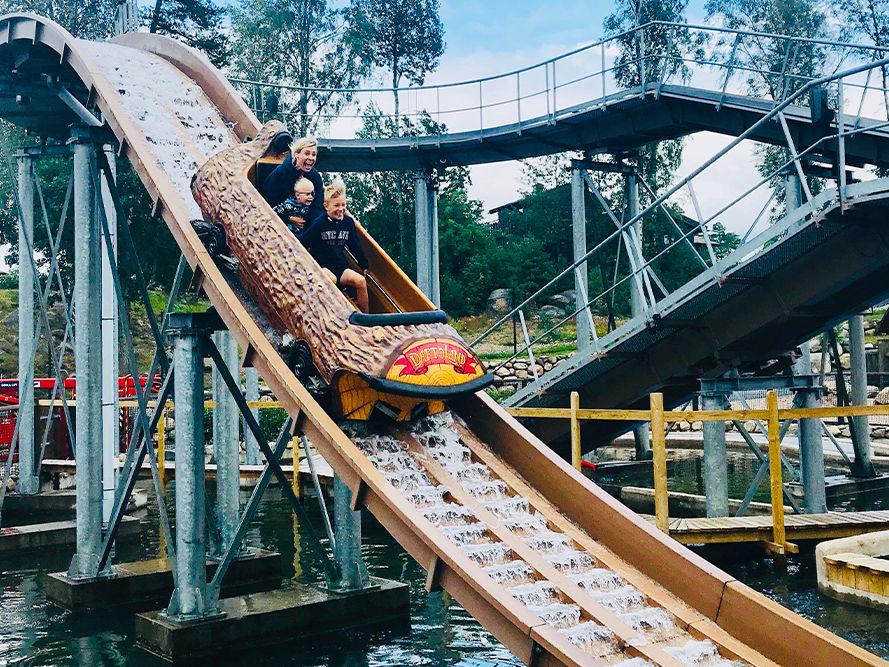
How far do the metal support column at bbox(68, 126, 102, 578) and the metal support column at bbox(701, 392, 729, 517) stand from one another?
671 cm

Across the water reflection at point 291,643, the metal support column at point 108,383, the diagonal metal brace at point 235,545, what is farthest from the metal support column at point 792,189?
the metal support column at point 108,383

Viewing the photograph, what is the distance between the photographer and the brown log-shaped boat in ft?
21.6

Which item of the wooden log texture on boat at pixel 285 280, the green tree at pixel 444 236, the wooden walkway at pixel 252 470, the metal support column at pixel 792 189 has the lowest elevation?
the wooden walkway at pixel 252 470

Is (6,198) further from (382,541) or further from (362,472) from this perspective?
(362,472)

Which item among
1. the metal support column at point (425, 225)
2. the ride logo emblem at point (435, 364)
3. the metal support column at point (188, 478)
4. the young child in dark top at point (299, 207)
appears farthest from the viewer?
the metal support column at point (425, 225)

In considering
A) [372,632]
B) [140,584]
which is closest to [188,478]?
[372,632]

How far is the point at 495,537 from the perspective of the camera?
20.1 ft

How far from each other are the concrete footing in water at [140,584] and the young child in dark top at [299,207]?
13.6 feet

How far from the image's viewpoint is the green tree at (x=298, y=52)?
114ft

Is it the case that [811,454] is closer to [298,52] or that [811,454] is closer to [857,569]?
[857,569]

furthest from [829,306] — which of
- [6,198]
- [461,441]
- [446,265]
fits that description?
[6,198]

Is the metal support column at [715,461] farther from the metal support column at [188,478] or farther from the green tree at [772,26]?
the green tree at [772,26]

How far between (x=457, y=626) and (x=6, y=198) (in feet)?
94.0

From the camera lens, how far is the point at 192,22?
3341cm
